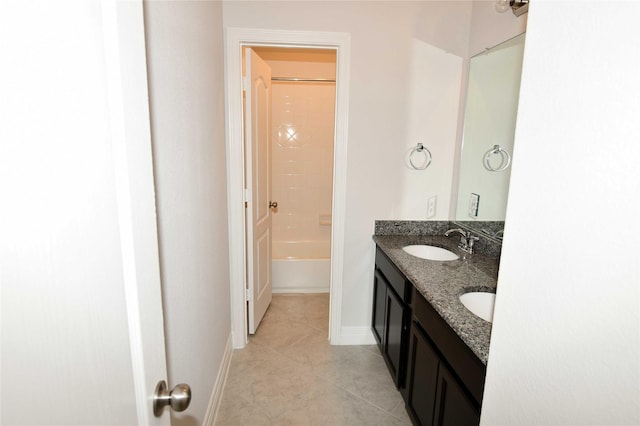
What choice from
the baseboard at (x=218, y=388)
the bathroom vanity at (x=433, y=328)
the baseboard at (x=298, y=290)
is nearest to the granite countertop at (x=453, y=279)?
the bathroom vanity at (x=433, y=328)

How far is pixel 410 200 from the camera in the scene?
8.24 feet

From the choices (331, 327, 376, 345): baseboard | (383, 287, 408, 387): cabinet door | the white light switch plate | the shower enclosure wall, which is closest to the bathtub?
the shower enclosure wall

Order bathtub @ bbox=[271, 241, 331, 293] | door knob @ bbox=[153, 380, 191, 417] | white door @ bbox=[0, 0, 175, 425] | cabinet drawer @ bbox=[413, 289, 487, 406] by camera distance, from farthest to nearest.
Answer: bathtub @ bbox=[271, 241, 331, 293] < cabinet drawer @ bbox=[413, 289, 487, 406] < door knob @ bbox=[153, 380, 191, 417] < white door @ bbox=[0, 0, 175, 425]

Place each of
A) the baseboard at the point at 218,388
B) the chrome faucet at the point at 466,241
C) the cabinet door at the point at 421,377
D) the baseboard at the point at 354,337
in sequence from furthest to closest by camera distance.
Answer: the baseboard at the point at 354,337
the chrome faucet at the point at 466,241
the baseboard at the point at 218,388
the cabinet door at the point at 421,377

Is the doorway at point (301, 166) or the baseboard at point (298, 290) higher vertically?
the doorway at point (301, 166)

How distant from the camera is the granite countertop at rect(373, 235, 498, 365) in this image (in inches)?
45.8

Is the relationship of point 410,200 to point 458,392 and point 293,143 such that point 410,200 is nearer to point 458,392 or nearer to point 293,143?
point 458,392

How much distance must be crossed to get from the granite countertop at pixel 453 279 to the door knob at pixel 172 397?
0.85 meters

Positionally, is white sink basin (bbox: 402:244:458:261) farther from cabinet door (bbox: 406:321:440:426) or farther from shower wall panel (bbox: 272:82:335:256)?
shower wall panel (bbox: 272:82:335:256)

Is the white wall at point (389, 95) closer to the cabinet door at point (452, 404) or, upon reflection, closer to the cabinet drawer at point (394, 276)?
the cabinet drawer at point (394, 276)

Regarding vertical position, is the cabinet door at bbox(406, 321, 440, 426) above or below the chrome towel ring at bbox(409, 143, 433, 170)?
below

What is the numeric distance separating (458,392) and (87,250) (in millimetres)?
1304

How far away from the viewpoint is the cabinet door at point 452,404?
1.17 meters

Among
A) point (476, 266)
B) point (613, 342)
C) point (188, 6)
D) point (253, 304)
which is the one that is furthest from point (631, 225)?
point (253, 304)
